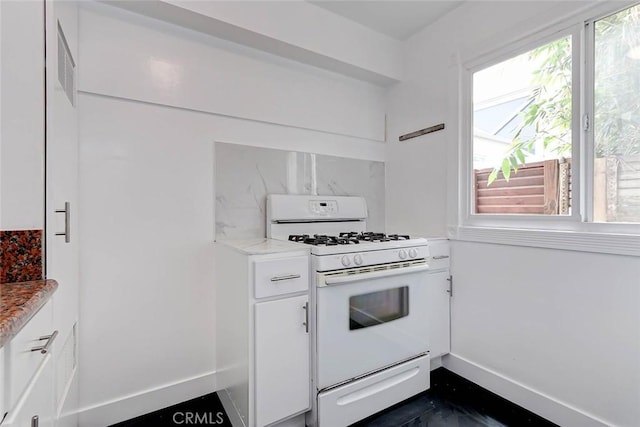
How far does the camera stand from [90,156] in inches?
65.3

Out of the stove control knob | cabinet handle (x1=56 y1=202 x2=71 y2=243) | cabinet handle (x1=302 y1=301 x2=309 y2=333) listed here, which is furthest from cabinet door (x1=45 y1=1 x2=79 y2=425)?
the stove control knob

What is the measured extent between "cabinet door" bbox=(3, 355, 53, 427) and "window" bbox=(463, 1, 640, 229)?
2.28 m

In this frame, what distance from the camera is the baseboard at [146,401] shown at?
1.63 metres

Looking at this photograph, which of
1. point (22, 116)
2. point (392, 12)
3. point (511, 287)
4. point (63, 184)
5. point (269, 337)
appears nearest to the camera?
point (22, 116)

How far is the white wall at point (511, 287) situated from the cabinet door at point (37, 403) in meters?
2.19

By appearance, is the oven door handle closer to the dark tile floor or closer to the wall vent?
the dark tile floor

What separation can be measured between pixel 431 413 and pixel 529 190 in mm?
1452

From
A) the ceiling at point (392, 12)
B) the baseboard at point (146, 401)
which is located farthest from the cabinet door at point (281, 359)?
the ceiling at point (392, 12)

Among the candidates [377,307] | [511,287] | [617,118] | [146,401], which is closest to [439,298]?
[511,287]

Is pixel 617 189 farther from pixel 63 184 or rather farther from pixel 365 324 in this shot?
pixel 63 184

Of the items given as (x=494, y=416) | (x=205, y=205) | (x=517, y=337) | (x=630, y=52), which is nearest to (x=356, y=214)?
(x=205, y=205)

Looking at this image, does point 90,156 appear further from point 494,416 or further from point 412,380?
point 494,416

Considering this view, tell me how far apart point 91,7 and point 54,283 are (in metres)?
1.49

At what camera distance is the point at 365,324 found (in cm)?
173
